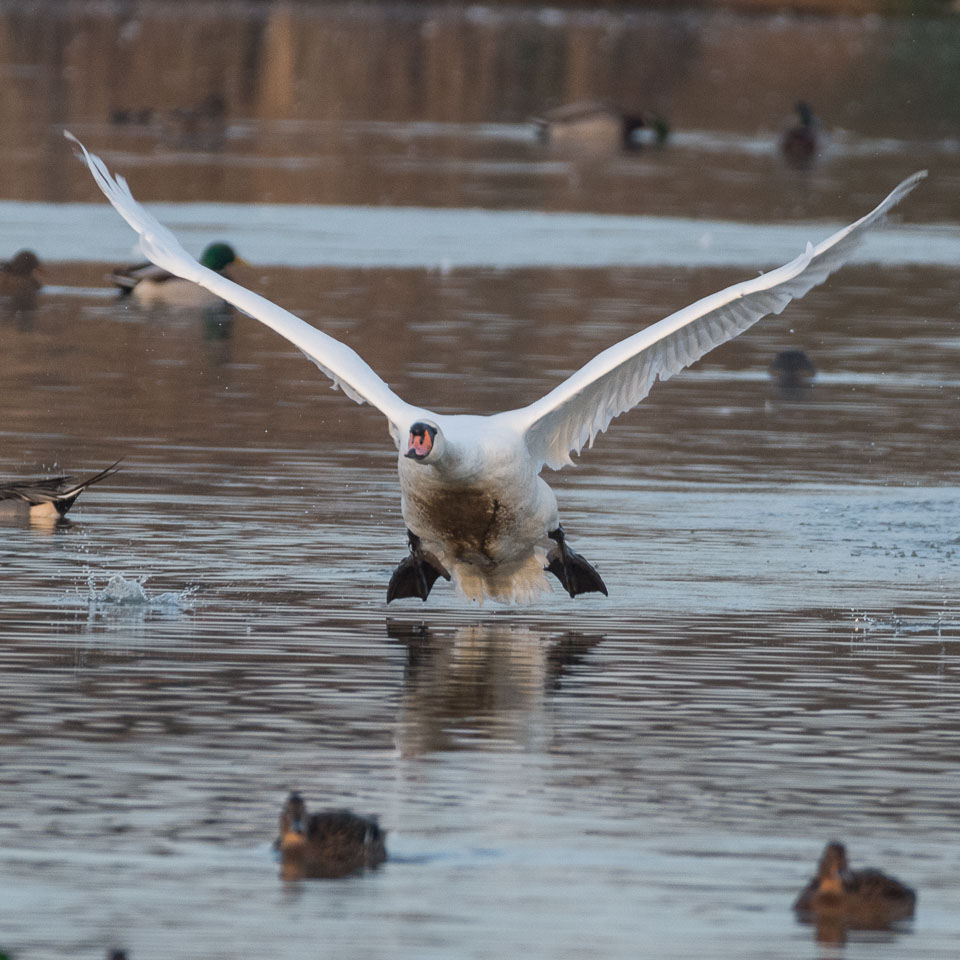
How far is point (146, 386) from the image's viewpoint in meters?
18.9

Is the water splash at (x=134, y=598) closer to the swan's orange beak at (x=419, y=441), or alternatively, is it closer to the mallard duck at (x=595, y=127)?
the swan's orange beak at (x=419, y=441)

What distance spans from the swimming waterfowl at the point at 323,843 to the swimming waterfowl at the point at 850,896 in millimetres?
1189

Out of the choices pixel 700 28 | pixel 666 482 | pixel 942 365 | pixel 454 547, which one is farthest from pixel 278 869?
pixel 700 28

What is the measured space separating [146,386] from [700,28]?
272 ft

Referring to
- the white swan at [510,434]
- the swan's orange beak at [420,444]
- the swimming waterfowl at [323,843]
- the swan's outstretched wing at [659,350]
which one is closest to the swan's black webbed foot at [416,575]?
the white swan at [510,434]

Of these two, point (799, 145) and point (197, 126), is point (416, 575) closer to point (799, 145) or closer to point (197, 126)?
point (799, 145)

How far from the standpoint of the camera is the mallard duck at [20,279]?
23.6 metres

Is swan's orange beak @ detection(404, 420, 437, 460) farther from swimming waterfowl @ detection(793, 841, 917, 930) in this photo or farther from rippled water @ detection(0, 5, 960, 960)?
swimming waterfowl @ detection(793, 841, 917, 930)

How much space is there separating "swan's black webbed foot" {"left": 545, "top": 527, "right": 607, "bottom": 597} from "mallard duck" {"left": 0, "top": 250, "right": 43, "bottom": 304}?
1219 centimetres

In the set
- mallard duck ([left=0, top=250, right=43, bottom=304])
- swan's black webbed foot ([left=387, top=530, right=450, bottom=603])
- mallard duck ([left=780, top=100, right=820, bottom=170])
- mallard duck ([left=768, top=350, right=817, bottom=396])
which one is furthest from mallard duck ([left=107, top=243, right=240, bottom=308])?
mallard duck ([left=780, top=100, right=820, bottom=170])

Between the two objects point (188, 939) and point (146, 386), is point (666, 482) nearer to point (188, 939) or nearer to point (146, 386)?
point (146, 386)

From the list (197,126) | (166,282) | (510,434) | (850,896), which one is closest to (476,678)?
(510,434)

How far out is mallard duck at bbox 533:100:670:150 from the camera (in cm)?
4841

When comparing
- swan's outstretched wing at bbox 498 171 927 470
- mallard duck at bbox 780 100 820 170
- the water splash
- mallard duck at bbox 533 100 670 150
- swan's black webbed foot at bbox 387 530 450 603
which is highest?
mallard duck at bbox 533 100 670 150
